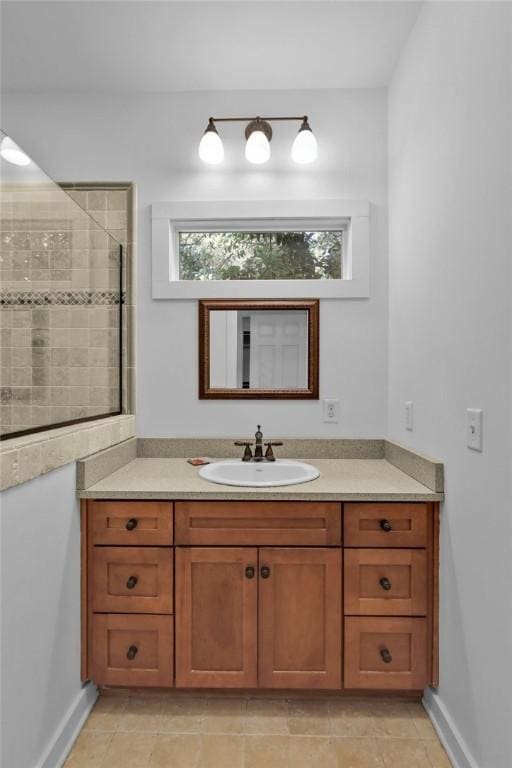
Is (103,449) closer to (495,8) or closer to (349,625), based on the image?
(349,625)

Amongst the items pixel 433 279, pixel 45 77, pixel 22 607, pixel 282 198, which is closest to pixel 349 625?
pixel 22 607

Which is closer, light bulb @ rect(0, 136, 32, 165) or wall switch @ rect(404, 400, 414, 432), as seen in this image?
light bulb @ rect(0, 136, 32, 165)

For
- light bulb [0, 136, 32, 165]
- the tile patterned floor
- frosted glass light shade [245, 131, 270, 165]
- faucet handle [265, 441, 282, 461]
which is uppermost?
frosted glass light shade [245, 131, 270, 165]

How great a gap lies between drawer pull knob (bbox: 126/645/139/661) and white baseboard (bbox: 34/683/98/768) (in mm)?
203

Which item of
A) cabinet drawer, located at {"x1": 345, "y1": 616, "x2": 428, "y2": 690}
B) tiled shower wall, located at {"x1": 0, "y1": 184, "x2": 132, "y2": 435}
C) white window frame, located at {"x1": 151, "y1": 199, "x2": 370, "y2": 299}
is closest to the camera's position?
tiled shower wall, located at {"x1": 0, "y1": 184, "x2": 132, "y2": 435}

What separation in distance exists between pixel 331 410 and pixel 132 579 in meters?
1.13

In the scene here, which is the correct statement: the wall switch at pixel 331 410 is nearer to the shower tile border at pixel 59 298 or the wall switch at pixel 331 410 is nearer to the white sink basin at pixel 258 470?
the white sink basin at pixel 258 470

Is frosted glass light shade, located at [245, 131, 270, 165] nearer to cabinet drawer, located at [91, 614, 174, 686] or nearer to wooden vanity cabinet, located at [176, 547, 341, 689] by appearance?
wooden vanity cabinet, located at [176, 547, 341, 689]

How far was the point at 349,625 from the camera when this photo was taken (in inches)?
60.7

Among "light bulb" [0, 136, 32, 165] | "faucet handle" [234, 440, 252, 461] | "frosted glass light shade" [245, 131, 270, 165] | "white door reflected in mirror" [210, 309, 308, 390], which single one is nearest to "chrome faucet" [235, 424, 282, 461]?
"faucet handle" [234, 440, 252, 461]

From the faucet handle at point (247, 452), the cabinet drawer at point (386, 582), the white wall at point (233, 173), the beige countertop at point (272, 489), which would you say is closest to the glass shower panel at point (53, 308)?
the white wall at point (233, 173)

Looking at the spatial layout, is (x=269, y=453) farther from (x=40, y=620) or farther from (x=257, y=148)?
(x=257, y=148)

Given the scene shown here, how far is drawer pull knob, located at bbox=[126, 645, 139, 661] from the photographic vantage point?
1.55 m

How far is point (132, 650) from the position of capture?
1.56m
